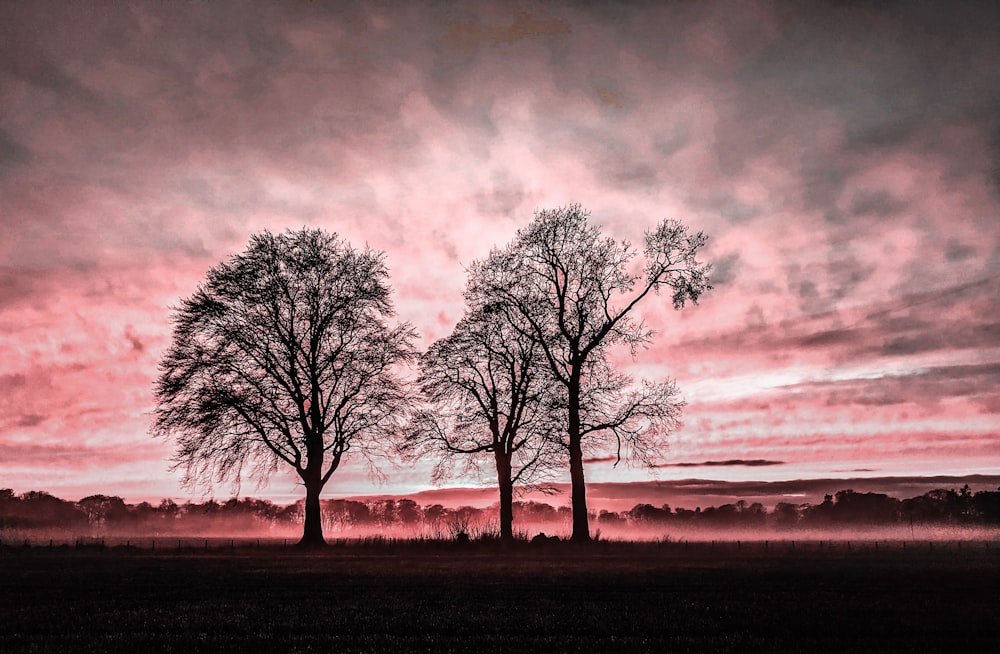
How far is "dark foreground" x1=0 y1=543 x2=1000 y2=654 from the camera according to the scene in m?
11.8

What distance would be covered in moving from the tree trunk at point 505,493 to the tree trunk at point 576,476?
596 centimetres

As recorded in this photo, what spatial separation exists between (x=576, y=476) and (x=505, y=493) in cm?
811

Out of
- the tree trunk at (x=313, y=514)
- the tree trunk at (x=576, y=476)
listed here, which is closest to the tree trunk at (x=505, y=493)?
the tree trunk at (x=576, y=476)

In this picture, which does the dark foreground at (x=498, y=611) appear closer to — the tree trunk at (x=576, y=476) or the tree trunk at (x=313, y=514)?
the tree trunk at (x=576, y=476)

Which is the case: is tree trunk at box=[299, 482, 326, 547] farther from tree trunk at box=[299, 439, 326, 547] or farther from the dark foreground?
the dark foreground

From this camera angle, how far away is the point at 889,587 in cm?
2139

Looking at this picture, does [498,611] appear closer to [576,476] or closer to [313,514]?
[576,476]

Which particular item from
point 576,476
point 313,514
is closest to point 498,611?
point 576,476

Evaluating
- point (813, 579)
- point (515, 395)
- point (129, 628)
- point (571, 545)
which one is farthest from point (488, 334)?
point (129, 628)

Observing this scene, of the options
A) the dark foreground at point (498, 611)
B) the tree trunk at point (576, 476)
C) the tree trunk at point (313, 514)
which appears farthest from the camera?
the tree trunk at point (313, 514)

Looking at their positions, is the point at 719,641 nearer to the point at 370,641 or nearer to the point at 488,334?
the point at 370,641

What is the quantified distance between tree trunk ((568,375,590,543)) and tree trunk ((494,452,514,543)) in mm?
5964

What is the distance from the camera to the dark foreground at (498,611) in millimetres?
11773

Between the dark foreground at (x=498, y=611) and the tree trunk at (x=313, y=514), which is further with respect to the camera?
the tree trunk at (x=313, y=514)
